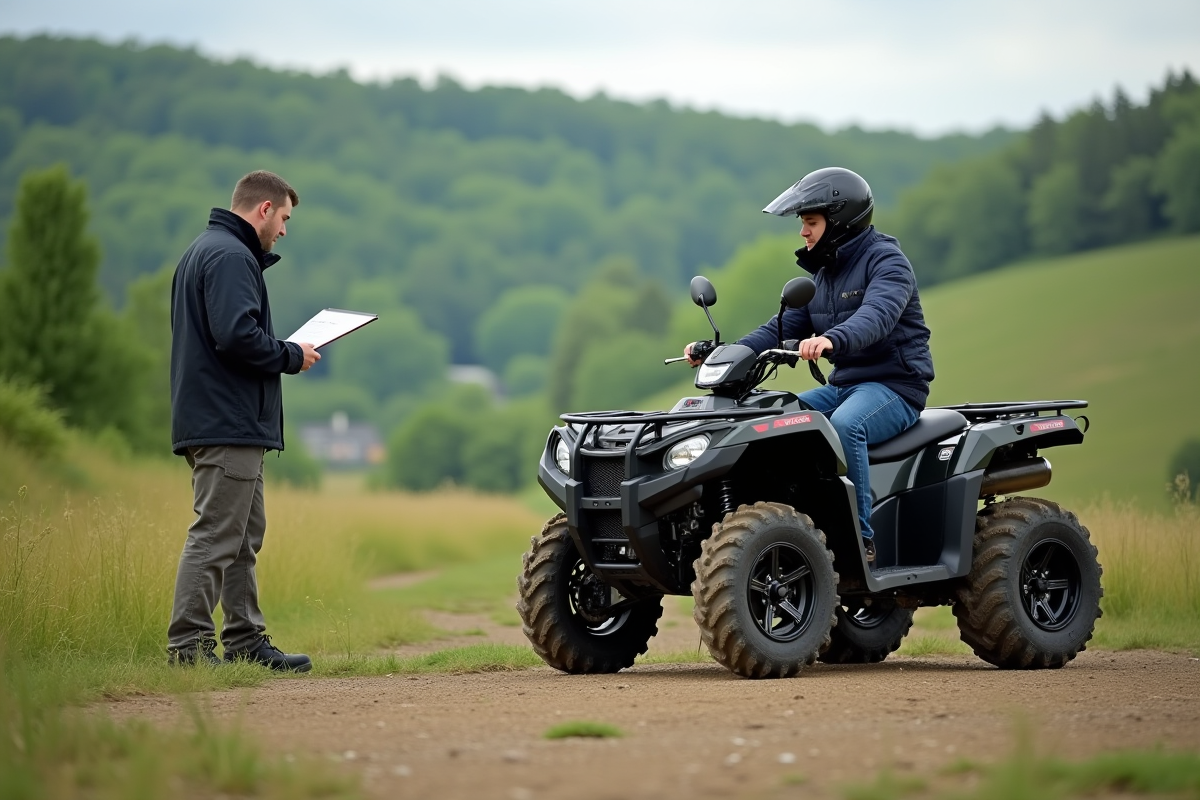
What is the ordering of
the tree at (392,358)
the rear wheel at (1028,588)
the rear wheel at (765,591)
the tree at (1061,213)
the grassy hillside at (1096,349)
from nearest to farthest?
the rear wheel at (765,591) < the rear wheel at (1028,588) < the grassy hillside at (1096,349) < the tree at (1061,213) < the tree at (392,358)

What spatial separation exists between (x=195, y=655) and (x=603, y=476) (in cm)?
234

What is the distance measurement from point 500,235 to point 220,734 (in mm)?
156991

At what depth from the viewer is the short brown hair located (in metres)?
8.80

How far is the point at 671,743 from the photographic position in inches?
217

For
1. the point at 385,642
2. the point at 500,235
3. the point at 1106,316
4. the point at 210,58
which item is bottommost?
the point at 385,642

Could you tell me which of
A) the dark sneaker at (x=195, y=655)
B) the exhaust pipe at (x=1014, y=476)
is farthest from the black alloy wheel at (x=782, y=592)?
the dark sneaker at (x=195, y=655)

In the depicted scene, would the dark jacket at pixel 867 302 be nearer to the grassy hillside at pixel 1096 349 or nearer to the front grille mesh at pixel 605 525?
the front grille mesh at pixel 605 525

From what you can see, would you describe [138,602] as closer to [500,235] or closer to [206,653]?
[206,653]

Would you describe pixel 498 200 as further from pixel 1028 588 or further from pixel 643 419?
pixel 643 419

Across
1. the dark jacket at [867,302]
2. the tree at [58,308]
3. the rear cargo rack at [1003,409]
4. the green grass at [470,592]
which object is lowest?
the green grass at [470,592]

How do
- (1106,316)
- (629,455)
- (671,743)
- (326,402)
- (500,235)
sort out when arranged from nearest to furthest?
1. (671,743)
2. (629,455)
3. (1106,316)
4. (326,402)
5. (500,235)

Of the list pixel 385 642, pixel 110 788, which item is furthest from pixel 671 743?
pixel 385 642

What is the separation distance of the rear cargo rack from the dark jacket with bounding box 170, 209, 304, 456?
3.80 meters

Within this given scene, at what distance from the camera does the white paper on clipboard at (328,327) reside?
864 cm
